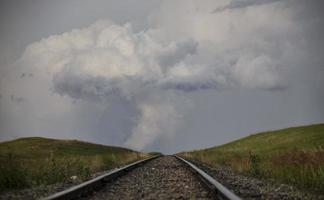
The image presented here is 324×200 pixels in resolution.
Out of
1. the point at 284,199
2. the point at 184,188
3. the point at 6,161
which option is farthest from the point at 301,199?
the point at 6,161

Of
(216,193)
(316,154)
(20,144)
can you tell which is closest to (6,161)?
(216,193)

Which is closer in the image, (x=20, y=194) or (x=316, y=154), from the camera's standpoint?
(x=20, y=194)

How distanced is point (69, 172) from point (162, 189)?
6.64 metres

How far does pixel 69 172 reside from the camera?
16422 millimetres

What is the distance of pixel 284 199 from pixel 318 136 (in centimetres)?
4512

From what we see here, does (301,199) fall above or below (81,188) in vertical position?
below

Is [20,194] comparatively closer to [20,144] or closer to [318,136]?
[318,136]

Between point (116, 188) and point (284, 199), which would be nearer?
point (284, 199)

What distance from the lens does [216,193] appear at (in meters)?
8.98

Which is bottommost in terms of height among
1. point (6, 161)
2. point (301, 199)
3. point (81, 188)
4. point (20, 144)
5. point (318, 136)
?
point (301, 199)

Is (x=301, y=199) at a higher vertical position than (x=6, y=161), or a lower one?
lower

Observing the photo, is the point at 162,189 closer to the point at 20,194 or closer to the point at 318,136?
the point at 20,194

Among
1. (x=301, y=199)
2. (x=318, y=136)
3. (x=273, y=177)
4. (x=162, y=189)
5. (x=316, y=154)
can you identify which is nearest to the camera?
(x=301, y=199)

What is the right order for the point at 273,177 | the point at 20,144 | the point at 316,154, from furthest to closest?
the point at 20,144
the point at 316,154
the point at 273,177
